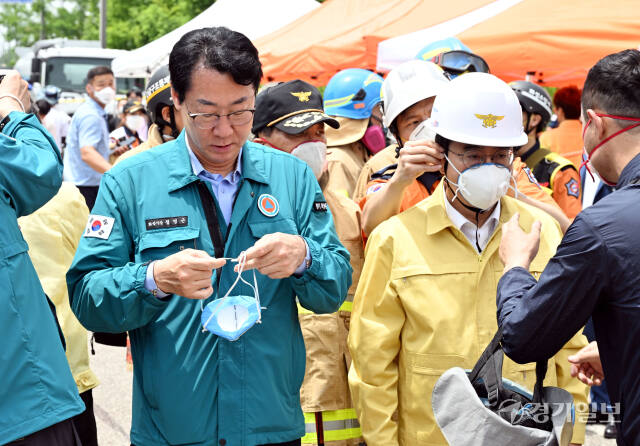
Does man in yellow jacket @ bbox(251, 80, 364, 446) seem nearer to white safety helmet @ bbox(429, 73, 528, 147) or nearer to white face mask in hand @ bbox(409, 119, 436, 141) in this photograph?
white face mask in hand @ bbox(409, 119, 436, 141)

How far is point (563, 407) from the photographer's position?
7.83ft

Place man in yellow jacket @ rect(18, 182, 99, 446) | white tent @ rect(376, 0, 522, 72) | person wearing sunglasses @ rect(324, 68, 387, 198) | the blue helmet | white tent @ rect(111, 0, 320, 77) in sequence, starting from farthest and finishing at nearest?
white tent @ rect(111, 0, 320, 77) < white tent @ rect(376, 0, 522, 72) < the blue helmet < person wearing sunglasses @ rect(324, 68, 387, 198) < man in yellow jacket @ rect(18, 182, 99, 446)

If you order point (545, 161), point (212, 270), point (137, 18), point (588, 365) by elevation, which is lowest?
point (137, 18)

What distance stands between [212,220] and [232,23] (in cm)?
1466

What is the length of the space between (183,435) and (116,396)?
4.53m

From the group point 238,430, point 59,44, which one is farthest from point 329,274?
point 59,44

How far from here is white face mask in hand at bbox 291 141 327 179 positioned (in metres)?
4.00

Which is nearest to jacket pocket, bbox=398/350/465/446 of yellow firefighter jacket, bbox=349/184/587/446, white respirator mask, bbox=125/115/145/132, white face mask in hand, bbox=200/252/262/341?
yellow firefighter jacket, bbox=349/184/587/446

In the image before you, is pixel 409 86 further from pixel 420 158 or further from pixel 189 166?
pixel 189 166

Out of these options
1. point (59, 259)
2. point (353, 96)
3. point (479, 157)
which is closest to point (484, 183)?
point (479, 157)

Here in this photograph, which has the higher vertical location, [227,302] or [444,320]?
[227,302]

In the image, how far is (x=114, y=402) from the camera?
6672mm

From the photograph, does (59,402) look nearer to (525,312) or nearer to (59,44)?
(525,312)

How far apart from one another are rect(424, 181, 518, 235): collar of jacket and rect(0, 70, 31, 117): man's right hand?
155cm
